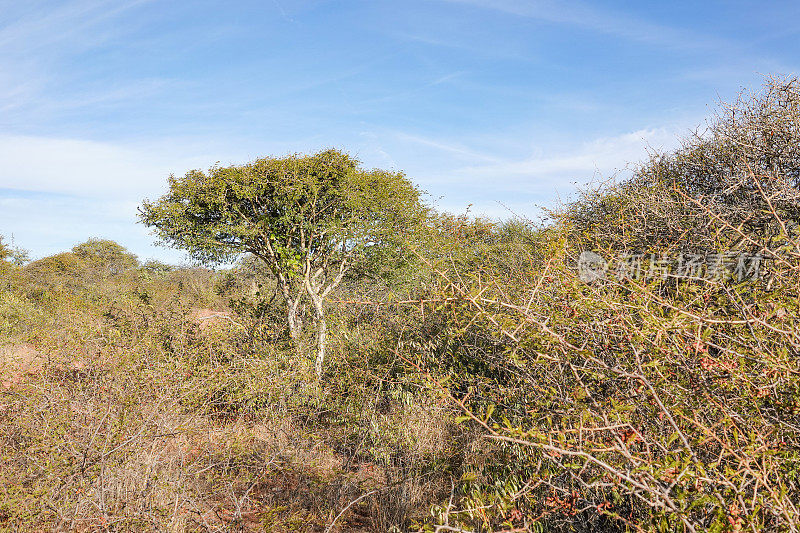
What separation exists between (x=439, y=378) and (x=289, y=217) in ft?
13.6

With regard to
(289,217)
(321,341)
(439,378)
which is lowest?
(321,341)

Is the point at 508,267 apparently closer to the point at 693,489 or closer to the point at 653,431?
the point at 653,431

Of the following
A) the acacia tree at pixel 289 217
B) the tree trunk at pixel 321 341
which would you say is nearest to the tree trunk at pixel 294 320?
the acacia tree at pixel 289 217

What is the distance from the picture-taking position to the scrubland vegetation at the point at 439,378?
1623 millimetres

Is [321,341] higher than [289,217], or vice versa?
[289,217]

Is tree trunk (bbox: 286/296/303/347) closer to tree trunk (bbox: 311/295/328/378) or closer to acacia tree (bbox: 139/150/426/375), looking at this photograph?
acacia tree (bbox: 139/150/426/375)

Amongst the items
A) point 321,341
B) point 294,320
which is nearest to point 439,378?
point 321,341

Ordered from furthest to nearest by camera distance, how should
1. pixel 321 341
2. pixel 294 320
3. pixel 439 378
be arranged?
pixel 294 320 < pixel 321 341 < pixel 439 378

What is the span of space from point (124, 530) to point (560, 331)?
9.92 ft

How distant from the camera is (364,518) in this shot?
14.5ft

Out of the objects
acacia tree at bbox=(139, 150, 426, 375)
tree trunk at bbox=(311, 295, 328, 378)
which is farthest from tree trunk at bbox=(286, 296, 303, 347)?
tree trunk at bbox=(311, 295, 328, 378)

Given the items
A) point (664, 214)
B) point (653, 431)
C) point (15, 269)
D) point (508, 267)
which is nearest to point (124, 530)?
point (653, 431)

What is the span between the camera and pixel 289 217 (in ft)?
25.0

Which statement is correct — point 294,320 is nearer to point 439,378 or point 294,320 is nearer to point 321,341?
point 321,341
